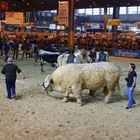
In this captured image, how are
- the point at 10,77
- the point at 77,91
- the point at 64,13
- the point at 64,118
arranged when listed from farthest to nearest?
the point at 64,13
the point at 10,77
the point at 77,91
the point at 64,118

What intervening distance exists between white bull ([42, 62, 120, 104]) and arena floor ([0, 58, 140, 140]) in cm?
49

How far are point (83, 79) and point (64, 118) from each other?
249 centimetres

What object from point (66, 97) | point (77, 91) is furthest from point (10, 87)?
point (77, 91)

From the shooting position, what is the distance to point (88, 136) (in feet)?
35.4

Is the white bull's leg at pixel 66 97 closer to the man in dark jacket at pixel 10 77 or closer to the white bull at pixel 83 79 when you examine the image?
the white bull at pixel 83 79

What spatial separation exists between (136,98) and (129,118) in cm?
337

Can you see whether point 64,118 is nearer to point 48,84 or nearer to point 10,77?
point 48,84

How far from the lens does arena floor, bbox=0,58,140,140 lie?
10914 mm

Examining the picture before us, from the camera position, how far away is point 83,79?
1471 cm

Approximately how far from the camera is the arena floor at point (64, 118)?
10914 millimetres

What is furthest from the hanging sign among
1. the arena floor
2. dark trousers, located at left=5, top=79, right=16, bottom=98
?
dark trousers, located at left=5, top=79, right=16, bottom=98

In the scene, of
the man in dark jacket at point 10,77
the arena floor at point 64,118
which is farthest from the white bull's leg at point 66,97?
the man in dark jacket at point 10,77

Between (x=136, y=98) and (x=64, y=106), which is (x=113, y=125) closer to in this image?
(x=64, y=106)

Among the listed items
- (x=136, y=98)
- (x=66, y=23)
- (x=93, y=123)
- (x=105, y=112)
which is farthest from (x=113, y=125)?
(x=66, y=23)
